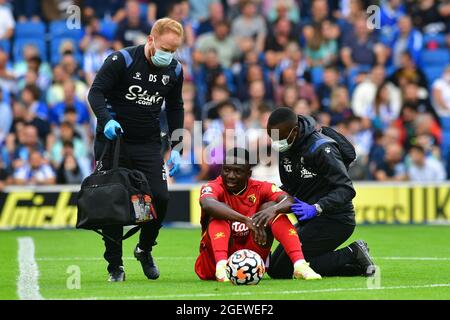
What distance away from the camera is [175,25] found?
10766 millimetres

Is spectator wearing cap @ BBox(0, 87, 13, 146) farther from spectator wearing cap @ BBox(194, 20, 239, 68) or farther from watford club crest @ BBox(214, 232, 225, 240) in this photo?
watford club crest @ BBox(214, 232, 225, 240)

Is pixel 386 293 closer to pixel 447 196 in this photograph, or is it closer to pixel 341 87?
pixel 447 196

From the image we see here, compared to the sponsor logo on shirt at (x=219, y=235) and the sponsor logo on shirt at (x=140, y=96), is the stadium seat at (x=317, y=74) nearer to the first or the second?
the sponsor logo on shirt at (x=140, y=96)

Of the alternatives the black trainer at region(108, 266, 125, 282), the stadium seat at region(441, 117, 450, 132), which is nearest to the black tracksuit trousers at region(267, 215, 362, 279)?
the black trainer at region(108, 266, 125, 282)

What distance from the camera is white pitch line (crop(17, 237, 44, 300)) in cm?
959

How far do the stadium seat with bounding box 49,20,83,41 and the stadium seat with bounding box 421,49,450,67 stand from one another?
738 centimetres

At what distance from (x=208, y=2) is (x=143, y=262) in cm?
1398

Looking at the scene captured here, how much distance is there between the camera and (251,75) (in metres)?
22.2

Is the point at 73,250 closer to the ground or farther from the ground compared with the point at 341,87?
closer to the ground

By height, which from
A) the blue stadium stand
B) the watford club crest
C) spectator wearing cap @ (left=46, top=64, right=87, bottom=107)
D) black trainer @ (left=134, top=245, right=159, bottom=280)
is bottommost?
black trainer @ (left=134, top=245, right=159, bottom=280)

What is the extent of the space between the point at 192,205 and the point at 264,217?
9918mm

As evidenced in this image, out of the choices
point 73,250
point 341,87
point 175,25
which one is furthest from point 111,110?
point 341,87

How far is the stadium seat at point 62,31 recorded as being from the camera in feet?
76.2
